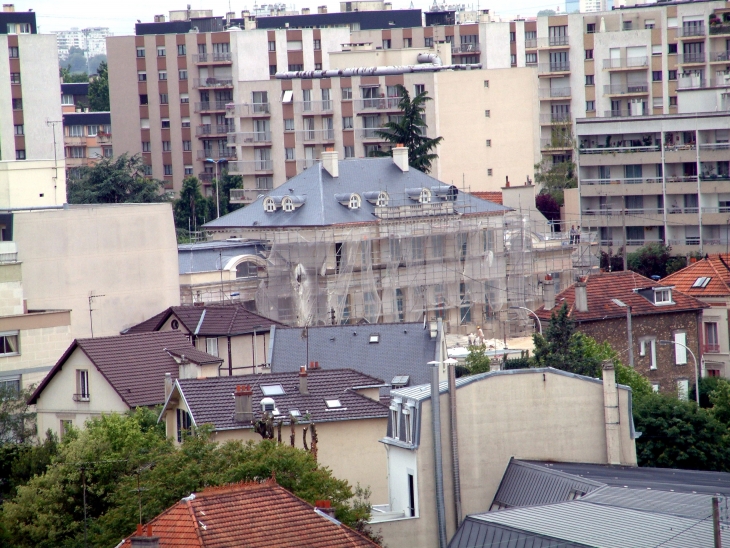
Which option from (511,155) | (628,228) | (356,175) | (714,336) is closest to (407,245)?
(356,175)

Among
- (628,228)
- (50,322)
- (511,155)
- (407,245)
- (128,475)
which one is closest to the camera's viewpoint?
(128,475)

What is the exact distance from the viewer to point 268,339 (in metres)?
48.8

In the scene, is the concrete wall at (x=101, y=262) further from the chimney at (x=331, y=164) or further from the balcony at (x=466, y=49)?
the balcony at (x=466, y=49)

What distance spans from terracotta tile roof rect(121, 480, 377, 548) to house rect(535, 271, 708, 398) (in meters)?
31.4

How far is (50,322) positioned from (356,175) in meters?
24.1

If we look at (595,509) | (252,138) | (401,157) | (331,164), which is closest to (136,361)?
(595,509)

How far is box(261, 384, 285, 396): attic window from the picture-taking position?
34906 millimetres

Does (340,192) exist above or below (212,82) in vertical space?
below

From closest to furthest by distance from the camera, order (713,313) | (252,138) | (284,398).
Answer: (284,398) < (713,313) < (252,138)

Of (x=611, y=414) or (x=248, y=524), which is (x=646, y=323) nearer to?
(x=611, y=414)

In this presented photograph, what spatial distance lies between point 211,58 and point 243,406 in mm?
78201

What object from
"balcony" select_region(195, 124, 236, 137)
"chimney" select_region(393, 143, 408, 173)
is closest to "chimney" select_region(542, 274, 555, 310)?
"chimney" select_region(393, 143, 408, 173)

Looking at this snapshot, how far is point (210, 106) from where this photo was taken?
358 feet

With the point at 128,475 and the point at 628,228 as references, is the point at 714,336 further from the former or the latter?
the point at 128,475
